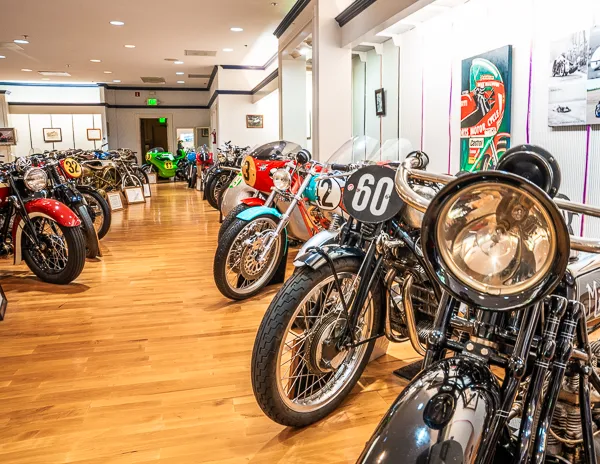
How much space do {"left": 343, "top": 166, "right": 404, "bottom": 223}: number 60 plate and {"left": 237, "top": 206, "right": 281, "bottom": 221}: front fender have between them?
1447mm

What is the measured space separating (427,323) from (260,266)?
5.14 feet

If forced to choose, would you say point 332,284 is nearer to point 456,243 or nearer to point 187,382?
point 187,382

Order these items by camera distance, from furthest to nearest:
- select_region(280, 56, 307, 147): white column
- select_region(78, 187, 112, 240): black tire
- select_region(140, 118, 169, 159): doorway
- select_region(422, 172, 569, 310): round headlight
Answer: select_region(140, 118, 169, 159): doorway → select_region(280, 56, 307, 147): white column → select_region(78, 187, 112, 240): black tire → select_region(422, 172, 569, 310): round headlight

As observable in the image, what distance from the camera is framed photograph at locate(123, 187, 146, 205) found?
30.3ft

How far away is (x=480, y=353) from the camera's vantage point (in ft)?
2.98

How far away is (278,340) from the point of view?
65.9 inches

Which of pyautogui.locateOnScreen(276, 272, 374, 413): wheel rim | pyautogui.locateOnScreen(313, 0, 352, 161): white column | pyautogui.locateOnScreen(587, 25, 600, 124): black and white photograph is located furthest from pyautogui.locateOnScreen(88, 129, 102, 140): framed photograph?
pyautogui.locateOnScreen(276, 272, 374, 413): wheel rim

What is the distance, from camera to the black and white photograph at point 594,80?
2.84 metres

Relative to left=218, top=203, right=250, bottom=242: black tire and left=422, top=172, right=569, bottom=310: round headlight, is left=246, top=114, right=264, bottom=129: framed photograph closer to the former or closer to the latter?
left=218, top=203, right=250, bottom=242: black tire

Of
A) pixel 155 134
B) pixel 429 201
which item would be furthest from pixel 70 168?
pixel 155 134

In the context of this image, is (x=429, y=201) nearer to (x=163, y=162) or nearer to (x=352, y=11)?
(x=352, y=11)

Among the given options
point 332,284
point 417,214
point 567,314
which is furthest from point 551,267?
point 332,284

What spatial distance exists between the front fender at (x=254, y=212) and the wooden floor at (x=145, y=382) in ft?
1.86

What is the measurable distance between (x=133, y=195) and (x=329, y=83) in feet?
17.0
